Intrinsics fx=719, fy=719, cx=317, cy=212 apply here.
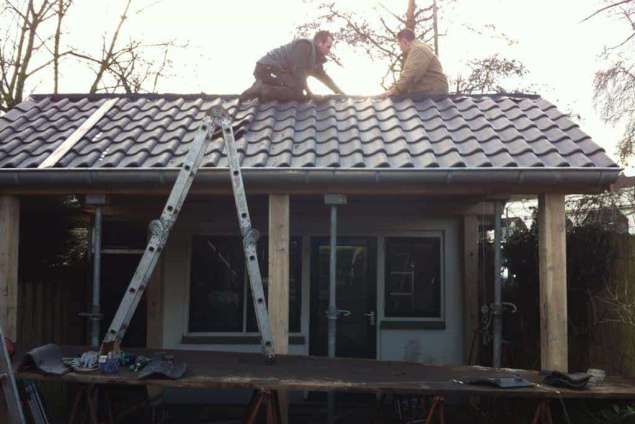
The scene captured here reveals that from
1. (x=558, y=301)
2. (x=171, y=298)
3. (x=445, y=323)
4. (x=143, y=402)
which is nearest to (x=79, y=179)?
(x=143, y=402)

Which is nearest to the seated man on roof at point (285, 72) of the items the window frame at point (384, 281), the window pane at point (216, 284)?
the window pane at point (216, 284)

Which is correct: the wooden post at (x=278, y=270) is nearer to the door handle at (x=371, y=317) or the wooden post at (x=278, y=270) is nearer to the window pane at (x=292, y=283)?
the window pane at (x=292, y=283)

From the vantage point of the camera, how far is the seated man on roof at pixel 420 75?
9.06 meters

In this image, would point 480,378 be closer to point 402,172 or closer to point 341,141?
point 402,172

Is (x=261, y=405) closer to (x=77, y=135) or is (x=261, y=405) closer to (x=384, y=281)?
(x=77, y=135)

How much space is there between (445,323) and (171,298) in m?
3.75

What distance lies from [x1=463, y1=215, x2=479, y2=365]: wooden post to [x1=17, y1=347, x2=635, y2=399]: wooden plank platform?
3.06m

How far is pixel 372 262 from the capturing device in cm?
1000

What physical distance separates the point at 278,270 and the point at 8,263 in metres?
2.61

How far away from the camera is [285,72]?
9.04m

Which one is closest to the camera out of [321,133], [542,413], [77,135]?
[542,413]

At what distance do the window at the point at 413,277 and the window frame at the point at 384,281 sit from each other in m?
0.03

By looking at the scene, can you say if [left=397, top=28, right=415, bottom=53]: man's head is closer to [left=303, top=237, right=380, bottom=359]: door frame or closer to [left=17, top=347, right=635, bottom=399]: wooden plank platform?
[left=303, top=237, right=380, bottom=359]: door frame

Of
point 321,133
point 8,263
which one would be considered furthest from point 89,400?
point 321,133
